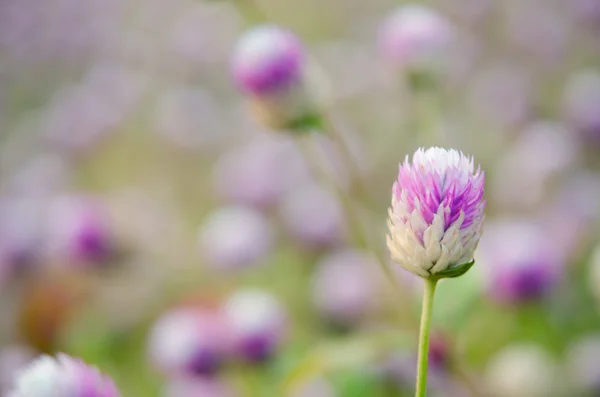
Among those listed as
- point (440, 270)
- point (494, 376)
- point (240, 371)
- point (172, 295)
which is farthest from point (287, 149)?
point (440, 270)

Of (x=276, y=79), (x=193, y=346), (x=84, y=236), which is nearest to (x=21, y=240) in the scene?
(x=84, y=236)

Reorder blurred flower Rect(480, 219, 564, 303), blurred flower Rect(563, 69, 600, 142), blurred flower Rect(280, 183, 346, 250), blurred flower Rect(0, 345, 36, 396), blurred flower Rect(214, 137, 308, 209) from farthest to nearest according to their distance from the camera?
1. blurred flower Rect(214, 137, 308, 209)
2. blurred flower Rect(280, 183, 346, 250)
3. blurred flower Rect(563, 69, 600, 142)
4. blurred flower Rect(0, 345, 36, 396)
5. blurred flower Rect(480, 219, 564, 303)

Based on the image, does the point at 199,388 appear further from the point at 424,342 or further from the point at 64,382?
the point at 424,342

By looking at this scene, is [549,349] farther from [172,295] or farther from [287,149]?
[287,149]

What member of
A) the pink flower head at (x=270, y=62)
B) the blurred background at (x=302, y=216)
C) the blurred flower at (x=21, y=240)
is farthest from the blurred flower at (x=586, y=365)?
the blurred flower at (x=21, y=240)

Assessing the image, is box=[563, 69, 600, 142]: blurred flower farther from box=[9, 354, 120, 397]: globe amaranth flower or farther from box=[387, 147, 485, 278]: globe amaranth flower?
box=[9, 354, 120, 397]: globe amaranth flower

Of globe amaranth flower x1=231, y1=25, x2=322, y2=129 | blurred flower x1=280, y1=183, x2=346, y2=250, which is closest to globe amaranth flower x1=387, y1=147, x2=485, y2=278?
globe amaranth flower x1=231, y1=25, x2=322, y2=129
